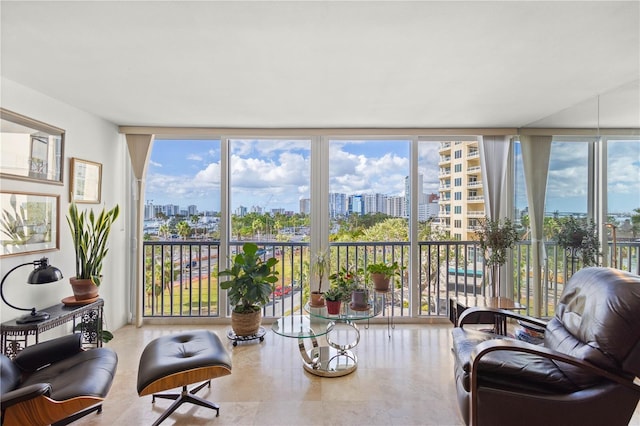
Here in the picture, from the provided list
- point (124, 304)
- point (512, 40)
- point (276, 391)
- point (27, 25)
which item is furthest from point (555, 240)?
point (124, 304)

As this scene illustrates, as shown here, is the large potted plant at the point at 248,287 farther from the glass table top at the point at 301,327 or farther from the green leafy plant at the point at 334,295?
the green leafy plant at the point at 334,295

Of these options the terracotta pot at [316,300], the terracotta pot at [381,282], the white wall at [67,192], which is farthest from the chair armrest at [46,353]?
the terracotta pot at [381,282]

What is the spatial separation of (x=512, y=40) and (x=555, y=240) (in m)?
2.25

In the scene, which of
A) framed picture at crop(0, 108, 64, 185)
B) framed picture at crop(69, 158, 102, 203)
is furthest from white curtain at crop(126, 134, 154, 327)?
framed picture at crop(0, 108, 64, 185)

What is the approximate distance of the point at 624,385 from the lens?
153 centimetres

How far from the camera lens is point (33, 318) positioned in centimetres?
221

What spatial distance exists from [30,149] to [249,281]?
2089mm

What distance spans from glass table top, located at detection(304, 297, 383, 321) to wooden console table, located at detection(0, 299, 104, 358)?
189 cm

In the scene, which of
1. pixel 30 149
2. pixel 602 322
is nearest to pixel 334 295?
pixel 602 322

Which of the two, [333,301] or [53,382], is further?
[333,301]

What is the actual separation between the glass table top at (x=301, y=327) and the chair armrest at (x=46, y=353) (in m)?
1.37

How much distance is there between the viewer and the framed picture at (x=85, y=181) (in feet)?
9.41

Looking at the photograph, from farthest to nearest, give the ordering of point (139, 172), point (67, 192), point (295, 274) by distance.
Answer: point (295, 274)
point (139, 172)
point (67, 192)

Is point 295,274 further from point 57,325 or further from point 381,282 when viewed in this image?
point 57,325
